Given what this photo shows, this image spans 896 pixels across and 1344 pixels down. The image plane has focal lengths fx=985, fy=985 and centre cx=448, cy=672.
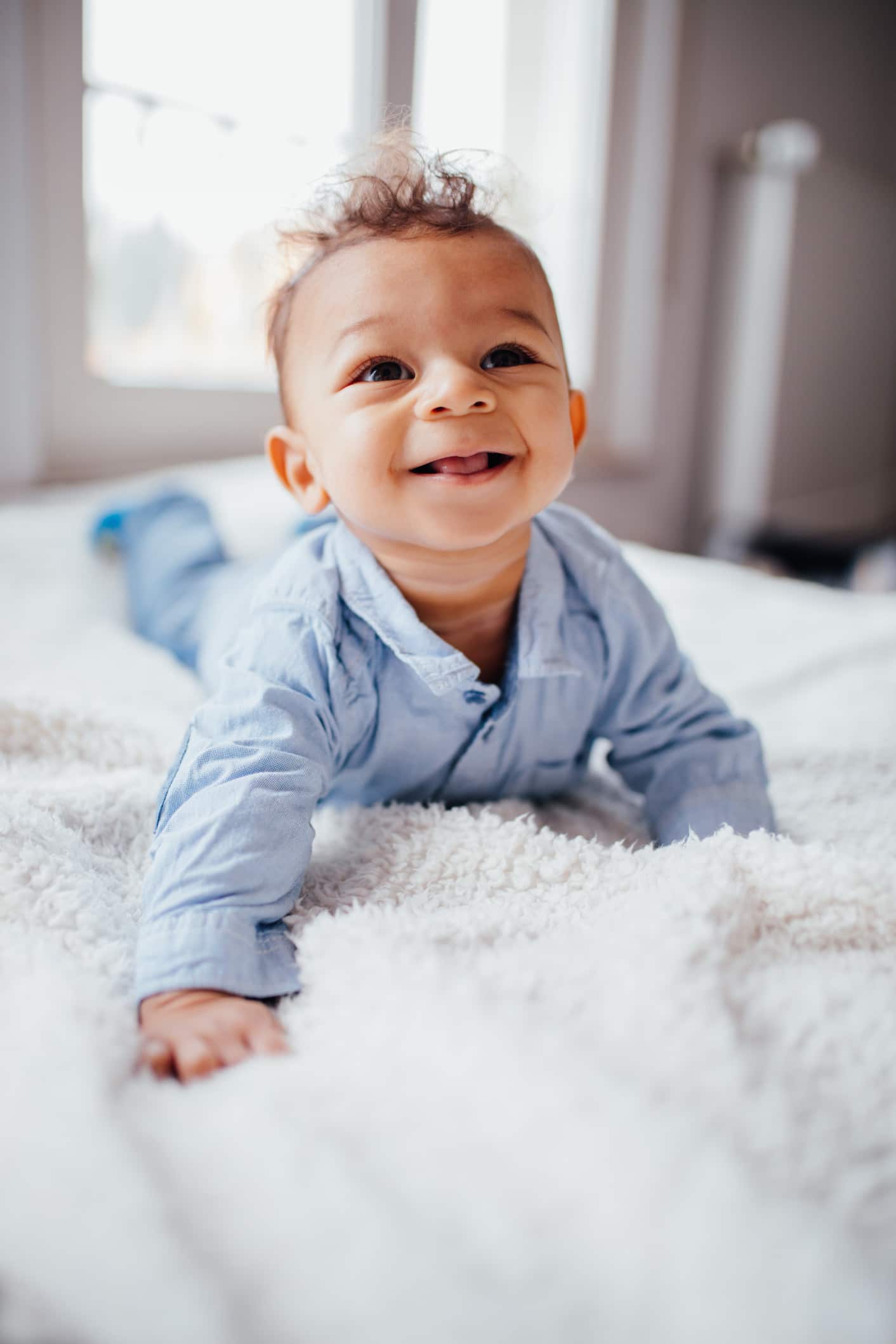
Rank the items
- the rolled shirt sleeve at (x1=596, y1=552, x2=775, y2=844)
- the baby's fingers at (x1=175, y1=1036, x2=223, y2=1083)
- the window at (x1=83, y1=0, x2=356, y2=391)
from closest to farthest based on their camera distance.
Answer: the baby's fingers at (x1=175, y1=1036, x2=223, y2=1083)
the rolled shirt sleeve at (x1=596, y1=552, x2=775, y2=844)
the window at (x1=83, y1=0, x2=356, y2=391)

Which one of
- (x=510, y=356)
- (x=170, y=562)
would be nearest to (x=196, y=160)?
(x=170, y=562)

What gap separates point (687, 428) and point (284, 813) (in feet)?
7.25

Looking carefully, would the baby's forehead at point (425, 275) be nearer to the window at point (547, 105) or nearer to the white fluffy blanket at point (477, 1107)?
the white fluffy blanket at point (477, 1107)

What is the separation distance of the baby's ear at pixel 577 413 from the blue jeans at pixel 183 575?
0.35 m

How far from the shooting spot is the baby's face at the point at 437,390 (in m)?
0.67

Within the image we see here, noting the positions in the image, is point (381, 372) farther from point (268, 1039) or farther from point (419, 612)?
point (268, 1039)

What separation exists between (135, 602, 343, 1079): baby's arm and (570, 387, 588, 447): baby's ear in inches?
10.8

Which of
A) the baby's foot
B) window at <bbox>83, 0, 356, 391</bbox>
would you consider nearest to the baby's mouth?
the baby's foot

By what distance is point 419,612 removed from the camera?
2.59 ft

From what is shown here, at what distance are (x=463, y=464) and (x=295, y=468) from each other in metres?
0.19

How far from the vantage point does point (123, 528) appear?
1238mm

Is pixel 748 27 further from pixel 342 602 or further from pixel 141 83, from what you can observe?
pixel 342 602

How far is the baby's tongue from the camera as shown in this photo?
68 cm

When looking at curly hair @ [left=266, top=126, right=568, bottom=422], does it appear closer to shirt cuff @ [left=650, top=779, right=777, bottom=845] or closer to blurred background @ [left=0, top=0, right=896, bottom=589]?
blurred background @ [left=0, top=0, right=896, bottom=589]
